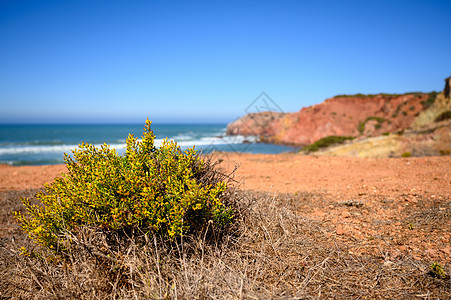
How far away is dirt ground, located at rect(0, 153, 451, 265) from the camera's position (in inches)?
144

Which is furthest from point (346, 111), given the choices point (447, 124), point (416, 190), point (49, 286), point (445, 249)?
point (49, 286)

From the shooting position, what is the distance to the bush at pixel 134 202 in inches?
98.0

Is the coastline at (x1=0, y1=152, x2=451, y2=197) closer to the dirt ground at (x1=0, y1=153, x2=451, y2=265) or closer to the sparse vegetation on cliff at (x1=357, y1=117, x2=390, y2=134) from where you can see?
the dirt ground at (x1=0, y1=153, x2=451, y2=265)

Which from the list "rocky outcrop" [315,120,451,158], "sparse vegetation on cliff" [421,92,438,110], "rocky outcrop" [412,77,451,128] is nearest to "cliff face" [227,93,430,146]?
"sparse vegetation on cliff" [421,92,438,110]

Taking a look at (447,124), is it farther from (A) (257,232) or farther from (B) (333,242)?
(A) (257,232)

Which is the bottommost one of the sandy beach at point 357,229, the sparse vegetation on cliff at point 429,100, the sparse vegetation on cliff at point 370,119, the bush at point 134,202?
the sandy beach at point 357,229

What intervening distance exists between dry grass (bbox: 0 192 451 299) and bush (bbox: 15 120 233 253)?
0.15 meters

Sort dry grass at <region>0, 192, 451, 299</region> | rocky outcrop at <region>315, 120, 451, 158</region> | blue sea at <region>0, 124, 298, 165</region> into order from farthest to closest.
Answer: blue sea at <region>0, 124, 298, 165</region> < rocky outcrop at <region>315, 120, 451, 158</region> < dry grass at <region>0, 192, 451, 299</region>

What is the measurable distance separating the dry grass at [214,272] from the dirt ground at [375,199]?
1.48 ft

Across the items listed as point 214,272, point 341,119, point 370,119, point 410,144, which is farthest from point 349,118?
point 214,272

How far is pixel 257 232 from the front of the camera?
328cm

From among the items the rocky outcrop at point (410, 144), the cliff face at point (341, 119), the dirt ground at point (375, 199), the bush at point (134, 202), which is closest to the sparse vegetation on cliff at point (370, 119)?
the cliff face at point (341, 119)

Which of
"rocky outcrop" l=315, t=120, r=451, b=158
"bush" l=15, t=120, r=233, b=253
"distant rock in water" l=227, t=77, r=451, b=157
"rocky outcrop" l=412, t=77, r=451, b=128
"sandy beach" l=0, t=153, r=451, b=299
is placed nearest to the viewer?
"bush" l=15, t=120, r=233, b=253

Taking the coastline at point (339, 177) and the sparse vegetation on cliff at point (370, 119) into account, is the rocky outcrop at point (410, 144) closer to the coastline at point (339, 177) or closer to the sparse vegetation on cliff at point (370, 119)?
the coastline at point (339, 177)
